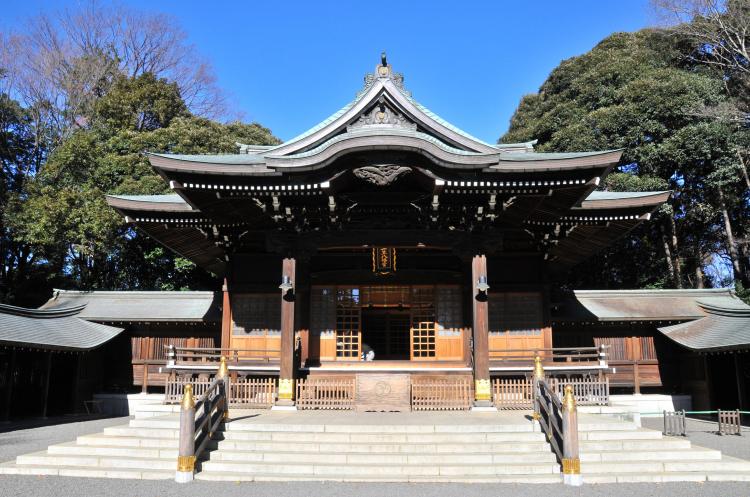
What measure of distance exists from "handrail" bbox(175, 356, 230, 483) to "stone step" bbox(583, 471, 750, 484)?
6.06m

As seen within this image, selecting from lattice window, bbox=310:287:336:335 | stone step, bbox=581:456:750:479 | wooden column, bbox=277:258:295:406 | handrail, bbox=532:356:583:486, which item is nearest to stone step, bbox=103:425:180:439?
wooden column, bbox=277:258:295:406

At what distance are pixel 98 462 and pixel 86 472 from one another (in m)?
0.29

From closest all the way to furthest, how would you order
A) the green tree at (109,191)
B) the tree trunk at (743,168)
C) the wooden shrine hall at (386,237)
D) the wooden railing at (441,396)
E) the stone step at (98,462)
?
the stone step at (98,462)
the wooden shrine hall at (386,237)
the wooden railing at (441,396)
the tree trunk at (743,168)
the green tree at (109,191)

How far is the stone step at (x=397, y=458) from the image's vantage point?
9148mm

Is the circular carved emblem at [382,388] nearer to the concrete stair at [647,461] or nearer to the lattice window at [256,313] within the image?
the concrete stair at [647,461]

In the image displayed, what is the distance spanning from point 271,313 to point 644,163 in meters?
20.8

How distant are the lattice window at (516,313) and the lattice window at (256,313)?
5.89 metres

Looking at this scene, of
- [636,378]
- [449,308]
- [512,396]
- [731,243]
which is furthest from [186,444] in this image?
[731,243]

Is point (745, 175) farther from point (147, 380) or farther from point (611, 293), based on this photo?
point (147, 380)

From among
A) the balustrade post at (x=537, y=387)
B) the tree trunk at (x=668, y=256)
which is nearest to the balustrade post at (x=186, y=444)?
the balustrade post at (x=537, y=387)

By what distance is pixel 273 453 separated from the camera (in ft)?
31.0

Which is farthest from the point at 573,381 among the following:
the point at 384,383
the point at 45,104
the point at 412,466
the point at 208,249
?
the point at 45,104

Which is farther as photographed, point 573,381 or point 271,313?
point 271,313

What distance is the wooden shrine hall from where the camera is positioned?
11.9m
